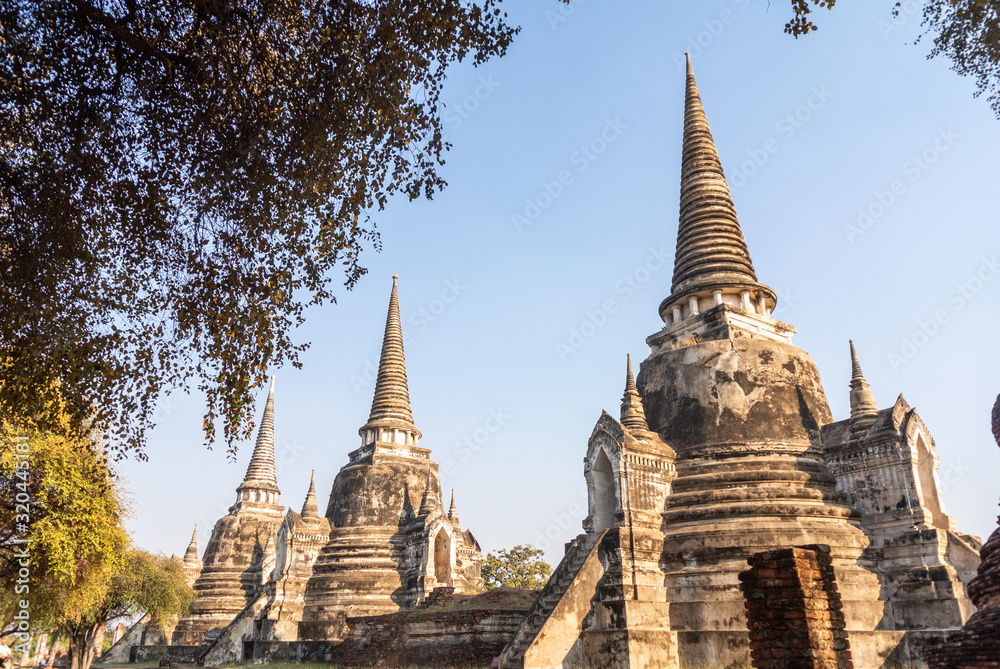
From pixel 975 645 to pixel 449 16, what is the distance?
910cm

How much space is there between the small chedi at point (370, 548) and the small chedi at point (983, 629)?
17.5 metres

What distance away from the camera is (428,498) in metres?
27.2

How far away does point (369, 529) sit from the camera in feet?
87.8

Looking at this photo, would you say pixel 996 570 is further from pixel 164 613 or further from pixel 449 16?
pixel 164 613

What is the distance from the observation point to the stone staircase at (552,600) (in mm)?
14500

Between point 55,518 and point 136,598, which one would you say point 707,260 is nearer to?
point 55,518

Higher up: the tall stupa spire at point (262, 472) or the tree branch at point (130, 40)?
the tall stupa spire at point (262, 472)

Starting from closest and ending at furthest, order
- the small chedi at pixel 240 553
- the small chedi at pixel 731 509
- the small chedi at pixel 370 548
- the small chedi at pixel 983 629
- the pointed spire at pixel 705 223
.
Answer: the small chedi at pixel 983 629
the small chedi at pixel 731 509
the pointed spire at pixel 705 223
the small chedi at pixel 370 548
the small chedi at pixel 240 553

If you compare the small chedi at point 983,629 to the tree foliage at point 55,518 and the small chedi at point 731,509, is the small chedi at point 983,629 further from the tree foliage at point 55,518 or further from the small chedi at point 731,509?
the tree foliage at point 55,518

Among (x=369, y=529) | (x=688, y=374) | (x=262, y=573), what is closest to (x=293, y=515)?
(x=369, y=529)

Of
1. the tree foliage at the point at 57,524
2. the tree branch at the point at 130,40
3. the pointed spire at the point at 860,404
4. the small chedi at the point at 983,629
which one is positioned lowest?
the small chedi at the point at 983,629

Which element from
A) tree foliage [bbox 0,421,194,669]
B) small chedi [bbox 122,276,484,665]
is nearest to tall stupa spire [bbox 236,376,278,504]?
small chedi [bbox 122,276,484,665]

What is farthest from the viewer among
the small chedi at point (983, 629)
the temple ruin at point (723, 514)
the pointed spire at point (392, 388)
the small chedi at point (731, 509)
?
the pointed spire at point (392, 388)

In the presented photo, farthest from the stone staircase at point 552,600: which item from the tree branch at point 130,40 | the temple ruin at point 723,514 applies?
the tree branch at point 130,40
